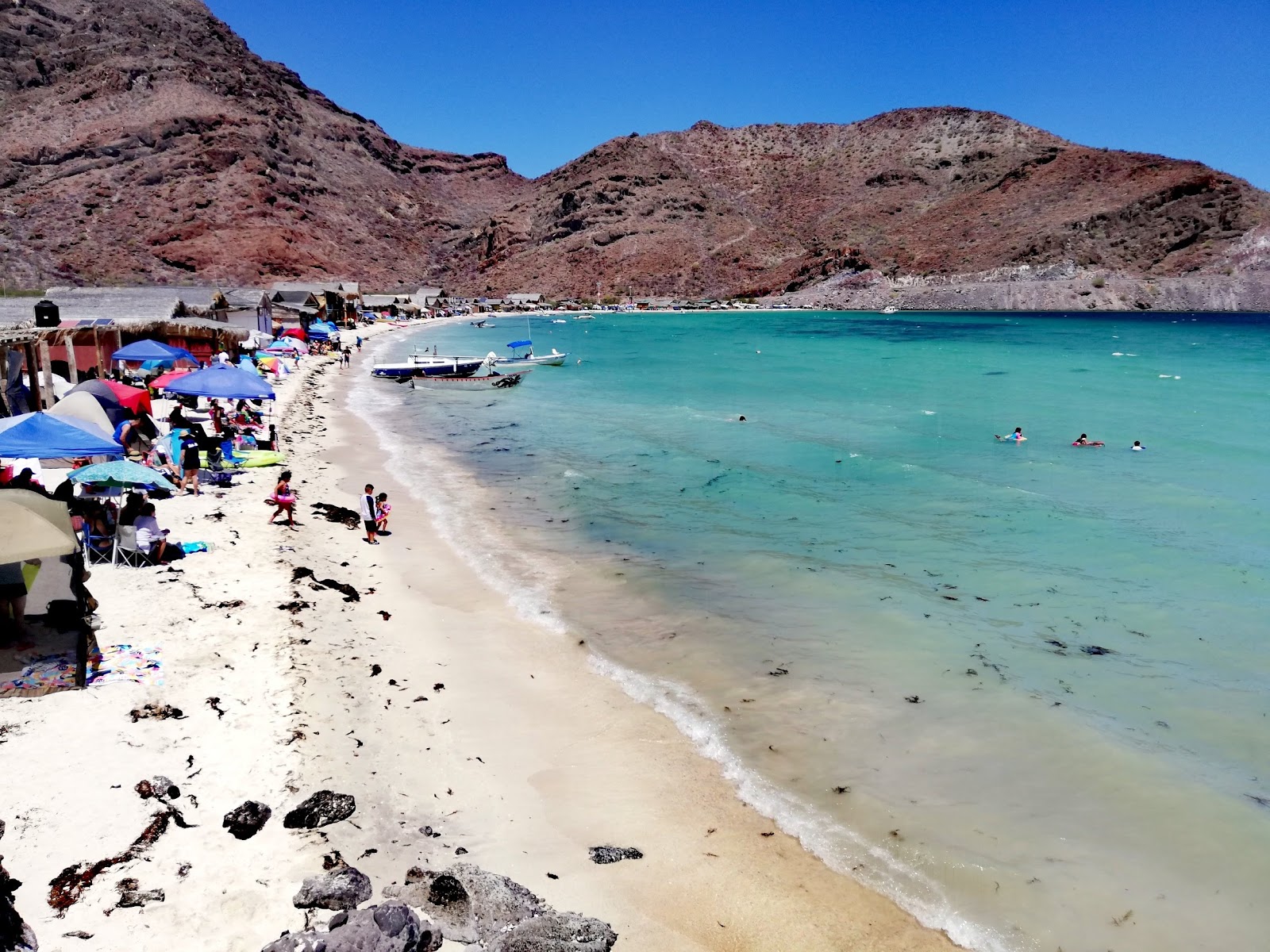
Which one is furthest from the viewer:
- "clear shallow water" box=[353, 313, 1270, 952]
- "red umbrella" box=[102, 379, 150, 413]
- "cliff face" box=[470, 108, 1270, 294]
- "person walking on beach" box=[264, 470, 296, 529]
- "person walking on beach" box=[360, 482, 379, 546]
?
"cliff face" box=[470, 108, 1270, 294]

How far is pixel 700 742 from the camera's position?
27.3 ft

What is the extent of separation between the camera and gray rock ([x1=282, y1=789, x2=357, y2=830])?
6.35 m

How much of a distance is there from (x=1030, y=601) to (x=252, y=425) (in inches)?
779

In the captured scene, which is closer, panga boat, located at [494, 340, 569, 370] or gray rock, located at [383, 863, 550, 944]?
gray rock, located at [383, 863, 550, 944]

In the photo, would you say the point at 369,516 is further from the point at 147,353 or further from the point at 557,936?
the point at 147,353

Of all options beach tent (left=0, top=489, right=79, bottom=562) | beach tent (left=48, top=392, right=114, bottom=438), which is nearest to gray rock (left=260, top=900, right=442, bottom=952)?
beach tent (left=0, top=489, right=79, bottom=562)

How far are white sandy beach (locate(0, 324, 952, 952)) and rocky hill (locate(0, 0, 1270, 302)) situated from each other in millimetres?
90632

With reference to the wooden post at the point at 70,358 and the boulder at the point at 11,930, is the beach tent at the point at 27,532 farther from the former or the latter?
the wooden post at the point at 70,358

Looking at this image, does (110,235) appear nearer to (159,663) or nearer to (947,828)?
(159,663)

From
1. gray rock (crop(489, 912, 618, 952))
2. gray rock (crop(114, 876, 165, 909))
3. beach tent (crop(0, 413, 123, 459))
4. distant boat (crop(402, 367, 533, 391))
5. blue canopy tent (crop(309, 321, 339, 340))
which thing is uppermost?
blue canopy tent (crop(309, 321, 339, 340))

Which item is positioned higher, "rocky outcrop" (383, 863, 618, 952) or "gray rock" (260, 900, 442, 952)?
"gray rock" (260, 900, 442, 952)

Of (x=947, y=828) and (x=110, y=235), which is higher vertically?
(x=110, y=235)

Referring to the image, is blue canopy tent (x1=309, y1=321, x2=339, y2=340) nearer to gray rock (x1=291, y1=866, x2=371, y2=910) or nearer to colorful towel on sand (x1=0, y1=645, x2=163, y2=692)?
colorful towel on sand (x1=0, y1=645, x2=163, y2=692)

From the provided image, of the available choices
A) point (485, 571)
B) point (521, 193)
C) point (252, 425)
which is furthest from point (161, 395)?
point (521, 193)
